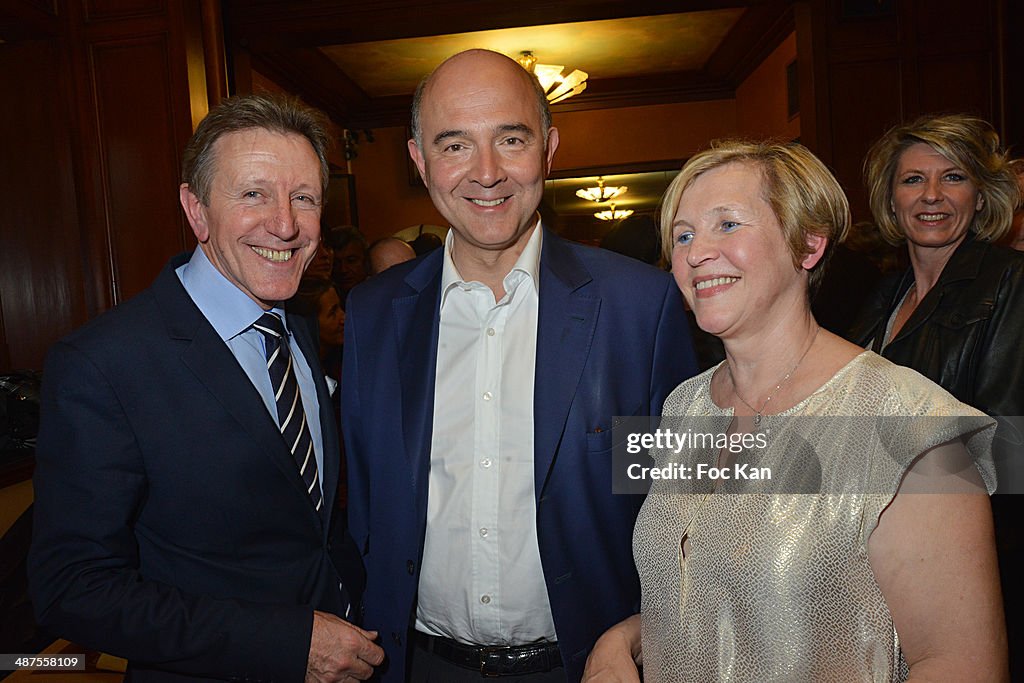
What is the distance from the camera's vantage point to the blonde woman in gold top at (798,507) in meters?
1.13

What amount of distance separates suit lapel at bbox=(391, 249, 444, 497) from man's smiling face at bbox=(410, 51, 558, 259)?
0.56 ft

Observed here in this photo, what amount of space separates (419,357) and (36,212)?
4.53 m

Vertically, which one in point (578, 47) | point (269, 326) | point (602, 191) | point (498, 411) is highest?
point (578, 47)

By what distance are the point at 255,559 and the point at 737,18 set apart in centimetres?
752

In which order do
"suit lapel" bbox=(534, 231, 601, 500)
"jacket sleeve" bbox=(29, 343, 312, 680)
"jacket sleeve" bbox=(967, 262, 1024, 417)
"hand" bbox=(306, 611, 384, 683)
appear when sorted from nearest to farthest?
"jacket sleeve" bbox=(29, 343, 312, 680) < "hand" bbox=(306, 611, 384, 683) < "suit lapel" bbox=(534, 231, 601, 500) < "jacket sleeve" bbox=(967, 262, 1024, 417)

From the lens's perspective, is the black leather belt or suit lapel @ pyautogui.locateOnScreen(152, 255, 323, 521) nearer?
suit lapel @ pyautogui.locateOnScreen(152, 255, 323, 521)

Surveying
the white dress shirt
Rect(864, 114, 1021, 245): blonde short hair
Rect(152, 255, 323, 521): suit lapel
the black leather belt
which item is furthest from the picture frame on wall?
the black leather belt

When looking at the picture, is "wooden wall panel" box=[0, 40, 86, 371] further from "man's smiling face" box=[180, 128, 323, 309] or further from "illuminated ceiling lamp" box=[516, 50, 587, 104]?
"illuminated ceiling lamp" box=[516, 50, 587, 104]

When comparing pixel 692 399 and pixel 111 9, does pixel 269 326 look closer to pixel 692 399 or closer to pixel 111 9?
pixel 692 399

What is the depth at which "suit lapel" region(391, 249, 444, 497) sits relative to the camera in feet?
5.61

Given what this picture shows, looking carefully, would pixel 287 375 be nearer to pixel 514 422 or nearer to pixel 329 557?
pixel 329 557

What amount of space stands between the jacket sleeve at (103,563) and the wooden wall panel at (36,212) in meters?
4.28

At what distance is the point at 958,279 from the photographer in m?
2.41

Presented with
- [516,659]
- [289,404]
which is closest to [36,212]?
[289,404]
